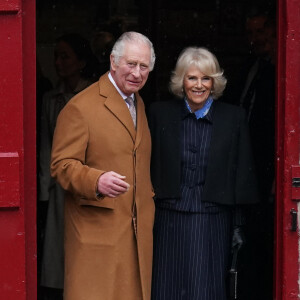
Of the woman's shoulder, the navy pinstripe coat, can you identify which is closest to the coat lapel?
the navy pinstripe coat

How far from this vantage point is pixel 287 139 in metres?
4.55

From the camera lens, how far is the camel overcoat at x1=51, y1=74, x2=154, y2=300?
4406mm

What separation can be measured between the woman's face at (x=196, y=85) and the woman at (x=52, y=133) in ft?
3.73

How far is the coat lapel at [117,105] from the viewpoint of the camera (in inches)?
177

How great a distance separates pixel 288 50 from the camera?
4504mm

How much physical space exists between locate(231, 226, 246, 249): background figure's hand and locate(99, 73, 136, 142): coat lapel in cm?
85

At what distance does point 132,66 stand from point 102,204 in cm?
75

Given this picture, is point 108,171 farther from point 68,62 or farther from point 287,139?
point 68,62

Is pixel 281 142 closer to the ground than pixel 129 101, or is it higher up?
closer to the ground
